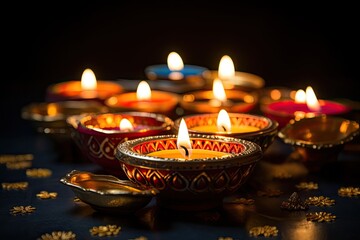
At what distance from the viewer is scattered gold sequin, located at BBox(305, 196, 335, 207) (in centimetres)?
122

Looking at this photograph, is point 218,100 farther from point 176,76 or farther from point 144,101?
point 176,76

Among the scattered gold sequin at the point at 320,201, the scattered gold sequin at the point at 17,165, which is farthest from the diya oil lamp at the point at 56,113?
the scattered gold sequin at the point at 320,201

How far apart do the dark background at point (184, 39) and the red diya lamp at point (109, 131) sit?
1293 mm

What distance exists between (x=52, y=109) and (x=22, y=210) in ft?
2.04

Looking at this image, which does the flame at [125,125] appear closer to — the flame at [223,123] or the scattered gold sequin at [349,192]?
the flame at [223,123]

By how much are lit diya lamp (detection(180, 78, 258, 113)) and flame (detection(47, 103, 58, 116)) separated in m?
0.31

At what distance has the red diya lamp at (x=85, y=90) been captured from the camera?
1.83 m

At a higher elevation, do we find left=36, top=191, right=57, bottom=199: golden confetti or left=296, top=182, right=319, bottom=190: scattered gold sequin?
left=36, top=191, right=57, bottom=199: golden confetti

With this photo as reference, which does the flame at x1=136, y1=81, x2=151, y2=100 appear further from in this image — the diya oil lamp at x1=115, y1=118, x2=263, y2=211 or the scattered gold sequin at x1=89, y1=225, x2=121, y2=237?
the scattered gold sequin at x1=89, y1=225, x2=121, y2=237

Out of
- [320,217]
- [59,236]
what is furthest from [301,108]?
[59,236]

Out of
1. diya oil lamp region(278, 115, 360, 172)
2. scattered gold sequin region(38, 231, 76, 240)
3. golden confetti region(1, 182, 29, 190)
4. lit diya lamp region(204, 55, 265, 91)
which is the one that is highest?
lit diya lamp region(204, 55, 265, 91)

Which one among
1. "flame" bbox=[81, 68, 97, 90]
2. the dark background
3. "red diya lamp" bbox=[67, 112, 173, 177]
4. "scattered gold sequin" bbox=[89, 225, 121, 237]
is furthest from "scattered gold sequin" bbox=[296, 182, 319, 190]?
the dark background

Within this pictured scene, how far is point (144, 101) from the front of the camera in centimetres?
175

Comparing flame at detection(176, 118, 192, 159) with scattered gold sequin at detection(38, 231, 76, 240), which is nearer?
scattered gold sequin at detection(38, 231, 76, 240)
